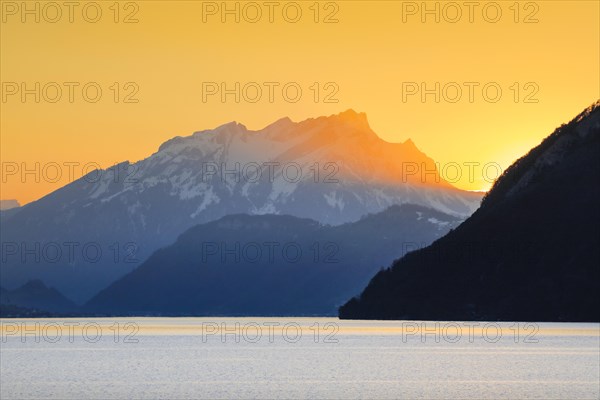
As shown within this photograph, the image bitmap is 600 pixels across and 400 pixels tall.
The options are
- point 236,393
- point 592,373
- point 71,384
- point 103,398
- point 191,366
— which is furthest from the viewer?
point 191,366

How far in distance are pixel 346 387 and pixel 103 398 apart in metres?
23.7

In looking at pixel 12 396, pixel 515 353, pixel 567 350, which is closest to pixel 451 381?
pixel 12 396

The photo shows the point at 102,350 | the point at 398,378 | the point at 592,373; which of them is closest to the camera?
the point at 398,378

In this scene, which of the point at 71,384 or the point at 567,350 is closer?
the point at 71,384

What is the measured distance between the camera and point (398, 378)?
116m

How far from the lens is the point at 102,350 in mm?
193125

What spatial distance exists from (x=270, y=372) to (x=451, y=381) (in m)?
25.2

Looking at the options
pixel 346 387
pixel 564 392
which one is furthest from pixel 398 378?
pixel 564 392

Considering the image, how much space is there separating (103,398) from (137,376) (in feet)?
94.9

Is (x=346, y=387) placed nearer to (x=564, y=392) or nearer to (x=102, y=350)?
(x=564, y=392)

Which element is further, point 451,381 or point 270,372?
point 270,372

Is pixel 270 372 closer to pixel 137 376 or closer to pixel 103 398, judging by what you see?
pixel 137 376

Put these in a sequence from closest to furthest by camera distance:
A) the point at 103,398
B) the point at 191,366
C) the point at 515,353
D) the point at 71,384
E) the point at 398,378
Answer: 1. the point at 103,398
2. the point at 71,384
3. the point at 398,378
4. the point at 191,366
5. the point at 515,353

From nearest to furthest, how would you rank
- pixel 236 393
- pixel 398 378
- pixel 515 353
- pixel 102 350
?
pixel 236 393, pixel 398 378, pixel 515 353, pixel 102 350
